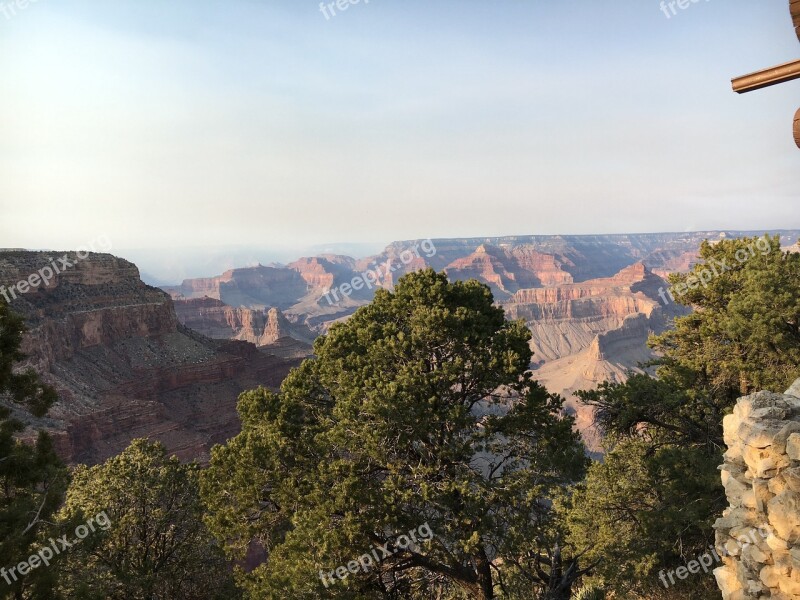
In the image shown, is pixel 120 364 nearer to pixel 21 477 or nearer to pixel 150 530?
pixel 150 530

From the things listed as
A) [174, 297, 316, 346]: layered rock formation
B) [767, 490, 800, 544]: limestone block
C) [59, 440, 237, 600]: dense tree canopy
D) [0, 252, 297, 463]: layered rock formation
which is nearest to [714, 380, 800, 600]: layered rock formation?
[767, 490, 800, 544]: limestone block

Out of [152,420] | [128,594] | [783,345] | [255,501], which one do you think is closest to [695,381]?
[783,345]

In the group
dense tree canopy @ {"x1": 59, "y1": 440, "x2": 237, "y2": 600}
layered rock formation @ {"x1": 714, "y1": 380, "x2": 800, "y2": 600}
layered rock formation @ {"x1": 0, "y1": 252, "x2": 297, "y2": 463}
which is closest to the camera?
layered rock formation @ {"x1": 714, "y1": 380, "x2": 800, "y2": 600}

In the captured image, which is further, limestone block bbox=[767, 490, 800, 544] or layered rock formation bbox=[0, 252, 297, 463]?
layered rock formation bbox=[0, 252, 297, 463]

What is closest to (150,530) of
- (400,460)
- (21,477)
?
(21,477)

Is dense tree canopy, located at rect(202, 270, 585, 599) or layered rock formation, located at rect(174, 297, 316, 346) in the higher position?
dense tree canopy, located at rect(202, 270, 585, 599)

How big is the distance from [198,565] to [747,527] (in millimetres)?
18743

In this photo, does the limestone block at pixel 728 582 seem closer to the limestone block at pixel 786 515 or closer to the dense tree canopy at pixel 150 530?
the limestone block at pixel 786 515

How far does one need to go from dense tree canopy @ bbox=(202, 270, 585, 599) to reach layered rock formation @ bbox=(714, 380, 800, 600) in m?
5.48

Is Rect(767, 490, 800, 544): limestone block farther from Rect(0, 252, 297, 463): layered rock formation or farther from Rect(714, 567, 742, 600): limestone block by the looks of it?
Rect(0, 252, 297, 463): layered rock formation

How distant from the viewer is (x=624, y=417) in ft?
61.4

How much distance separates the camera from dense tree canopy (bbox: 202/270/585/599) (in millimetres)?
13703

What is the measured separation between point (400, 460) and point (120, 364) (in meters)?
75.9

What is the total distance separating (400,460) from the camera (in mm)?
14359
